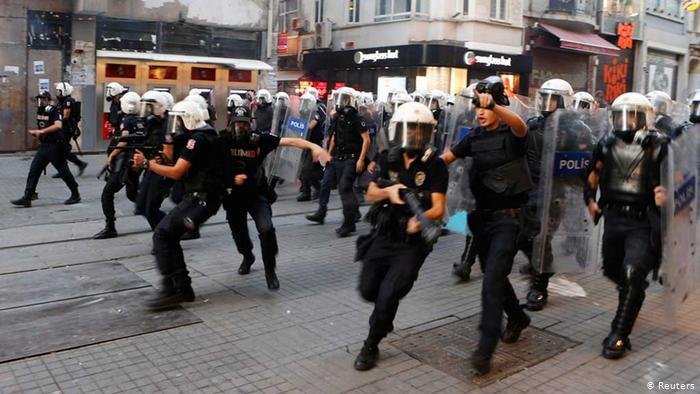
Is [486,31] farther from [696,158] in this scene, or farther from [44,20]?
[696,158]

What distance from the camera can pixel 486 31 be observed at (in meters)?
23.2

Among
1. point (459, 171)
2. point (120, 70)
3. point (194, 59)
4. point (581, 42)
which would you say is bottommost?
point (459, 171)

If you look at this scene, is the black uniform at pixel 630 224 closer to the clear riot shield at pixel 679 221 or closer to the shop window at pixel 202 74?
the clear riot shield at pixel 679 221

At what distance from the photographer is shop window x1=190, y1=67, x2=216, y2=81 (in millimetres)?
19641

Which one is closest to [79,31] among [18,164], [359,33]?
[18,164]

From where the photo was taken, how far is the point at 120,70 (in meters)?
18.3

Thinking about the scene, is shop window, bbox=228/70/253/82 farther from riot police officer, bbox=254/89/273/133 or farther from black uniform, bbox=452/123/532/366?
black uniform, bbox=452/123/532/366

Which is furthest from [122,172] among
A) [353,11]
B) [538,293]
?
[353,11]

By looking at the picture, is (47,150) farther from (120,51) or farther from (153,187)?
(120,51)

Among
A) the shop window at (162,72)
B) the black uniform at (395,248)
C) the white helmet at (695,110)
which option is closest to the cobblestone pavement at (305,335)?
the black uniform at (395,248)

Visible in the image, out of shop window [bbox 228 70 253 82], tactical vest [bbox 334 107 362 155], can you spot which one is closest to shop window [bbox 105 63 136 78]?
shop window [bbox 228 70 253 82]

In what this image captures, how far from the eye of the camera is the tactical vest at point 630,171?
4.66m

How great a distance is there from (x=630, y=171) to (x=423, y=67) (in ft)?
60.1

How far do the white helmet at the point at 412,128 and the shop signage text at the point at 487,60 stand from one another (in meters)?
18.5
